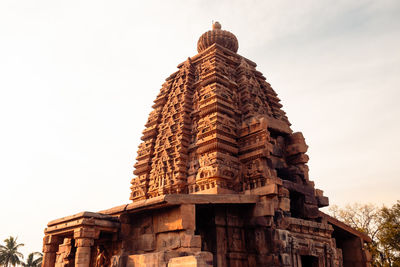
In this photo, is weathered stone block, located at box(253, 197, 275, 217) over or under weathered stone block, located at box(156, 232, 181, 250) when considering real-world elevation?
over

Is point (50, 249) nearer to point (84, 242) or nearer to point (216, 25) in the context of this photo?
point (84, 242)

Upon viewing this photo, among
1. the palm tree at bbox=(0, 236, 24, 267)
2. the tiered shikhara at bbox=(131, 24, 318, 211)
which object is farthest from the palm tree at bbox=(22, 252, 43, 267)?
the tiered shikhara at bbox=(131, 24, 318, 211)

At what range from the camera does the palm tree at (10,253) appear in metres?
34.8

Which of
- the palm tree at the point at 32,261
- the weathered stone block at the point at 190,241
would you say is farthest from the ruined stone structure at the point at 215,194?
the palm tree at the point at 32,261

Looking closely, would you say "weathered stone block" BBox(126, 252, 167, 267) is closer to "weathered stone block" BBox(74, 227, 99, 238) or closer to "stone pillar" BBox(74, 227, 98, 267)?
"stone pillar" BBox(74, 227, 98, 267)

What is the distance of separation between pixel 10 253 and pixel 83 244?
111 ft

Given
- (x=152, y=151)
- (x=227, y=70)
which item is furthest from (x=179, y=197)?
(x=227, y=70)

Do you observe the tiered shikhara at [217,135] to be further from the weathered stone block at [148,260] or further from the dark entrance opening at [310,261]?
the weathered stone block at [148,260]

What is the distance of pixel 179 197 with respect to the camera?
290 inches

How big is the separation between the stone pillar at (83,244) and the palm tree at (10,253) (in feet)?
110

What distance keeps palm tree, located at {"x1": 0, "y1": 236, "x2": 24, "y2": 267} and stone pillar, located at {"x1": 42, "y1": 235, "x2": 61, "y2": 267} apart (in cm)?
3149

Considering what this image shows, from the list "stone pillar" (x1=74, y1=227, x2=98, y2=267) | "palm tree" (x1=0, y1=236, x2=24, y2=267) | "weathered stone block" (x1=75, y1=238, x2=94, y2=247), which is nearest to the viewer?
"stone pillar" (x1=74, y1=227, x2=98, y2=267)

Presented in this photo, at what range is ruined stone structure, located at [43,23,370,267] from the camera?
7.88 meters

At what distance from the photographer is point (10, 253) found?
35.1 metres
